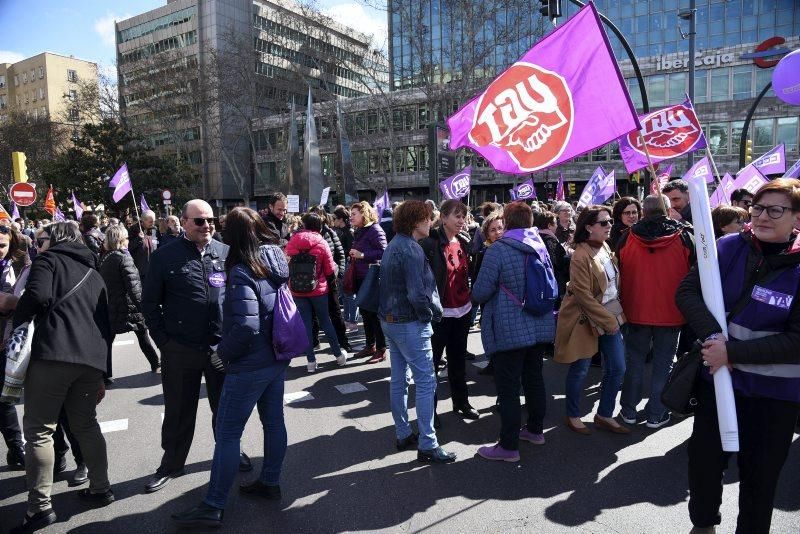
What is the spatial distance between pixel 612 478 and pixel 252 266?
2.72 meters

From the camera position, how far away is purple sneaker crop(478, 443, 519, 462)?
384 centimetres

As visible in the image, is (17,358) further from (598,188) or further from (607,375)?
(598,188)

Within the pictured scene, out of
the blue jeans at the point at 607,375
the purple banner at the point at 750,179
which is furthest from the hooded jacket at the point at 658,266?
the purple banner at the point at 750,179

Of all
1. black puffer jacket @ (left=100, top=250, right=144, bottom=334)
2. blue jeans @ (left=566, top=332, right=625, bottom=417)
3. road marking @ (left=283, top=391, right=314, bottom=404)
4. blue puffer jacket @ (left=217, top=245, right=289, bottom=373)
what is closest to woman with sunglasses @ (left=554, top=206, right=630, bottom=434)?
blue jeans @ (left=566, top=332, right=625, bottom=417)

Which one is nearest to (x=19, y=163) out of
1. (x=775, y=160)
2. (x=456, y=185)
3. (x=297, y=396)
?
(x=456, y=185)

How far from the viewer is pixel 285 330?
307 centimetres

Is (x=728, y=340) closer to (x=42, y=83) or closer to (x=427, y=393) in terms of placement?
(x=427, y=393)

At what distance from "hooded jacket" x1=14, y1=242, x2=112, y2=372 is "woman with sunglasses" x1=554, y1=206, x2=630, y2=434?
3314mm

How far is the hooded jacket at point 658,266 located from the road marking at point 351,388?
2.82 metres

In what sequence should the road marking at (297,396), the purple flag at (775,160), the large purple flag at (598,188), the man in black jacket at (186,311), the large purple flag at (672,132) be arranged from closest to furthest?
1. the man in black jacket at (186,311)
2. the road marking at (297,396)
3. the large purple flag at (672,132)
4. the purple flag at (775,160)
5. the large purple flag at (598,188)

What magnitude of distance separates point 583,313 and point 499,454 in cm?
129

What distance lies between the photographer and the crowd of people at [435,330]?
2.39 m

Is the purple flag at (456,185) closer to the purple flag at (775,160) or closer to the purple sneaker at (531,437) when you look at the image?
the purple flag at (775,160)

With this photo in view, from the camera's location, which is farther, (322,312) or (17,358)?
(322,312)
